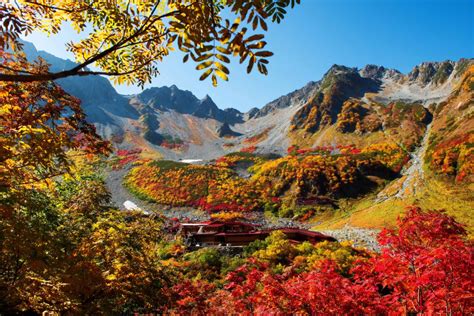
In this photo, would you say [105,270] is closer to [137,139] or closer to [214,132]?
[137,139]

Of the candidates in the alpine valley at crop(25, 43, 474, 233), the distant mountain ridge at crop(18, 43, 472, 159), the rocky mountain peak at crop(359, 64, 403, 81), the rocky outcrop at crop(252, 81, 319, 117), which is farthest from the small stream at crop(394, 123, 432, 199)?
the rocky outcrop at crop(252, 81, 319, 117)

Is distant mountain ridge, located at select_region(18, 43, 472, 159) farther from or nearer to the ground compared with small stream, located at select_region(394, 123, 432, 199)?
farther from the ground

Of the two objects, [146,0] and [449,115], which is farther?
[449,115]

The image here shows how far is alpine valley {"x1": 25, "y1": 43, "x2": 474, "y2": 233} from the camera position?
3234 cm

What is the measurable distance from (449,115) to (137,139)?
93233 millimetres

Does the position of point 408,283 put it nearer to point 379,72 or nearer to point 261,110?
point 379,72

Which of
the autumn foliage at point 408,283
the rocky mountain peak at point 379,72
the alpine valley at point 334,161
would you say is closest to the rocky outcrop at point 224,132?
the alpine valley at point 334,161

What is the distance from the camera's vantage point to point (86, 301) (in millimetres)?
5738

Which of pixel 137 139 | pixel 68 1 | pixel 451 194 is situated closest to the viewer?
pixel 68 1

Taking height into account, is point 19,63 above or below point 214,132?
below

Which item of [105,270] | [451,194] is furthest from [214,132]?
[105,270]

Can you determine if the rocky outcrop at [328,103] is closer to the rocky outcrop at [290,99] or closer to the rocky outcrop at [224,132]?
the rocky outcrop at [224,132]

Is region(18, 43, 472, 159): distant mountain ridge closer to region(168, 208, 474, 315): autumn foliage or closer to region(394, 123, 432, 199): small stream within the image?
region(394, 123, 432, 199): small stream

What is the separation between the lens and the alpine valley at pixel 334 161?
32.3 meters
